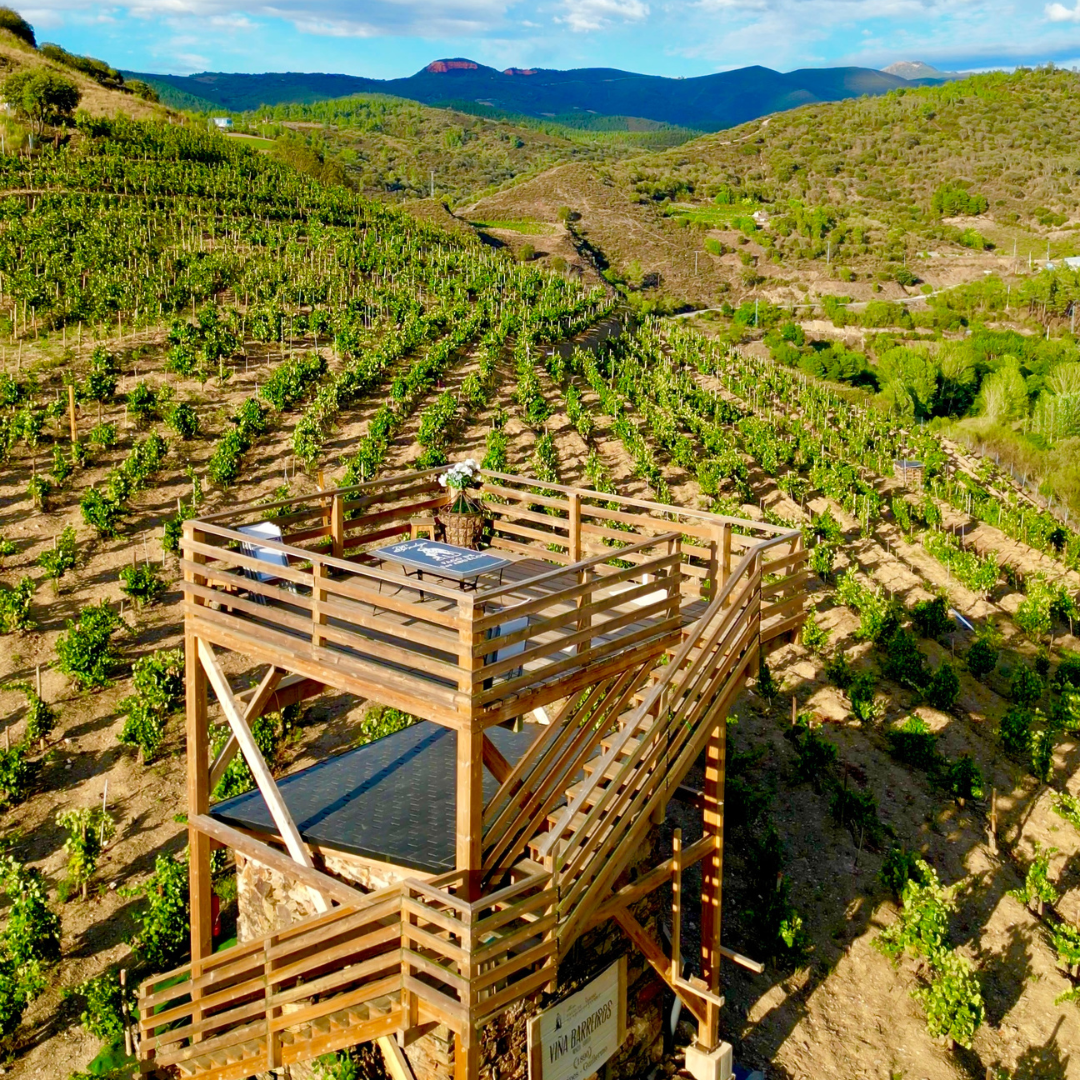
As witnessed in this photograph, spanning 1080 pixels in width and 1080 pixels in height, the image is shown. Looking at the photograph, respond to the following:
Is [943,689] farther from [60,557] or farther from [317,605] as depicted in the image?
[60,557]

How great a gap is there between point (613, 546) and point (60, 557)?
898cm

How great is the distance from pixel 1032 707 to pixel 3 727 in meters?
16.3

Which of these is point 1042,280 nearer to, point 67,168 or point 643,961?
point 67,168

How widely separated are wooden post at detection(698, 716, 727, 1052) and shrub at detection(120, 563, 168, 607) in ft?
35.6

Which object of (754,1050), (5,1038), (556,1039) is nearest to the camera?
(556,1039)

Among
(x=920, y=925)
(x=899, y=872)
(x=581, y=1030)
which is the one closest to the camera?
(x=581, y=1030)

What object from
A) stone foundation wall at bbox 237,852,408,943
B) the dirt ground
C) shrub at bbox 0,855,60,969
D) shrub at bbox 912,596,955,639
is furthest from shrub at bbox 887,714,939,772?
shrub at bbox 0,855,60,969

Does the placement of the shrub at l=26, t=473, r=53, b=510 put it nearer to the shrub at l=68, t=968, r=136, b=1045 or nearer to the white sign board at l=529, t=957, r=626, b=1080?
the shrub at l=68, t=968, r=136, b=1045

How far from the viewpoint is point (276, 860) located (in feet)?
25.2

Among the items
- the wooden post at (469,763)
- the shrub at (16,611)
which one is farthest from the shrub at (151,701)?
the wooden post at (469,763)

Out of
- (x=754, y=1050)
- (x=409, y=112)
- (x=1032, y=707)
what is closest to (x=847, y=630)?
(x=1032, y=707)

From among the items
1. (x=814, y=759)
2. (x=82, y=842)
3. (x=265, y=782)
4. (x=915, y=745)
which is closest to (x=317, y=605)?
(x=265, y=782)

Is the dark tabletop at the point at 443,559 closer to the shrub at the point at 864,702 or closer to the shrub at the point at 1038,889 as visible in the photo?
the shrub at the point at 1038,889

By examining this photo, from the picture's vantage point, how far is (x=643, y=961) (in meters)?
8.68
